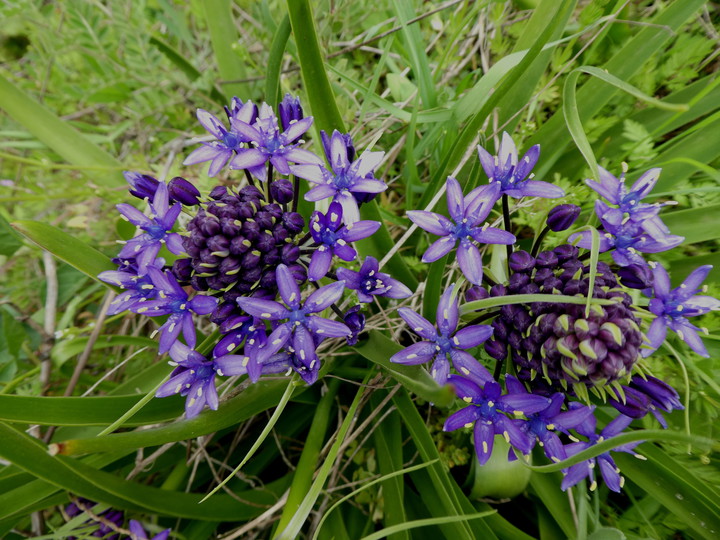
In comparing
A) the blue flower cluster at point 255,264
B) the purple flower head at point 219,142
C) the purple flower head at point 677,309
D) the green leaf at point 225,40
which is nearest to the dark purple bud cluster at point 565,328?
the purple flower head at point 677,309

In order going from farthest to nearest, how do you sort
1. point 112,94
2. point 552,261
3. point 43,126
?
point 112,94
point 43,126
point 552,261

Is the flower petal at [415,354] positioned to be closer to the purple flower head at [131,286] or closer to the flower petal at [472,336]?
the flower petal at [472,336]

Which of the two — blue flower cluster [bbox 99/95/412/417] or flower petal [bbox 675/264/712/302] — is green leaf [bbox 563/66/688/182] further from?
blue flower cluster [bbox 99/95/412/417]

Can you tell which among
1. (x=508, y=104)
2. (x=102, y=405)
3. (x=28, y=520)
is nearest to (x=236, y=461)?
(x=102, y=405)

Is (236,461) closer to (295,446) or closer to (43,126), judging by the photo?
(295,446)

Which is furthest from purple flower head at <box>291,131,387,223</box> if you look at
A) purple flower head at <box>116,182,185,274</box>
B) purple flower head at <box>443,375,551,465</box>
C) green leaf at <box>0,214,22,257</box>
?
green leaf at <box>0,214,22,257</box>

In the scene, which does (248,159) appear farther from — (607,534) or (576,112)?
(607,534)
